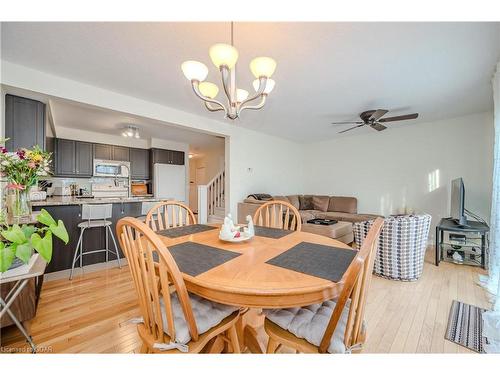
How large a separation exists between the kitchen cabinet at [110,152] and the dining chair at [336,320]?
5285 mm

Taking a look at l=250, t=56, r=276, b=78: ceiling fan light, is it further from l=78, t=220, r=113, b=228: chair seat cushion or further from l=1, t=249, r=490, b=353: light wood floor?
l=78, t=220, r=113, b=228: chair seat cushion

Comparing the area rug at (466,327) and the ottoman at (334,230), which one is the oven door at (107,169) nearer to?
the ottoman at (334,230)

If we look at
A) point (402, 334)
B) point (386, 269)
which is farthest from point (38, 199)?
point (386, 269)

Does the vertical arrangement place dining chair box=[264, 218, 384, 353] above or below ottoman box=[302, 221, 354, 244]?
above

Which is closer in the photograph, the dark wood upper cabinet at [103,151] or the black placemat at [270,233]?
the black placemat at [270,233]

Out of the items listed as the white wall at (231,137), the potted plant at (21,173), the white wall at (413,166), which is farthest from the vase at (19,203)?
the white wall at (413,166)

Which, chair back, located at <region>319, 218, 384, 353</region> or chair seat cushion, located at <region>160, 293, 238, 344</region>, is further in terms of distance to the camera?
chair seat cushion, located at <region>160, 293, 238, 344</region>

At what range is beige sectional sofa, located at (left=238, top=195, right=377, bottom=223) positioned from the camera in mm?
4219

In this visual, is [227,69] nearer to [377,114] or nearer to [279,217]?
[279,217]

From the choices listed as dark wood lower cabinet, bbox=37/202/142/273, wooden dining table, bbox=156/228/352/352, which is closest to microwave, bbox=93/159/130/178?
dark wood lower cabinet, bbox=37/202/142/273

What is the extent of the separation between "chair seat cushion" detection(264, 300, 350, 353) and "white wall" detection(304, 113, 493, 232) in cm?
437

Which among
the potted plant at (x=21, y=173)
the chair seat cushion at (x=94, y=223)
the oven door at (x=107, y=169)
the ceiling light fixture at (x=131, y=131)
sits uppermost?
the ceiling light fixture at (x=131, y=131)

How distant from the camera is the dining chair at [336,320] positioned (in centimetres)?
79
